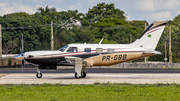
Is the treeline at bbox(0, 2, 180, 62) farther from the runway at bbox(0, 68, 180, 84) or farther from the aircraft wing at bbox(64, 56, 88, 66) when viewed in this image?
the aircraft wing at bbox(64, 56, 88, 66)

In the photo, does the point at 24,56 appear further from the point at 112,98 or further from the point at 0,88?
the point at 112,98

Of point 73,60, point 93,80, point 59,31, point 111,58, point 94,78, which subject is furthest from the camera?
point 59,31

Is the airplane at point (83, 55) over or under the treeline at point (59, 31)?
under

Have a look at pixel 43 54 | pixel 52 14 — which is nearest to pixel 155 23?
pixel 43 54

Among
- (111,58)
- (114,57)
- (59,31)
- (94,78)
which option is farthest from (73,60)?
(59,31)

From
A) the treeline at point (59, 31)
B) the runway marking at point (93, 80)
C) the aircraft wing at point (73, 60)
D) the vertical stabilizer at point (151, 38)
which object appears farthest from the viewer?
the treeline at point (59, 31)

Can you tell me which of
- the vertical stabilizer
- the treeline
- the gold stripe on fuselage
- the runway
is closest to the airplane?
the gold stripe on fuselage

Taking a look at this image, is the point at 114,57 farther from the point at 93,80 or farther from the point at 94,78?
the point at 93,80

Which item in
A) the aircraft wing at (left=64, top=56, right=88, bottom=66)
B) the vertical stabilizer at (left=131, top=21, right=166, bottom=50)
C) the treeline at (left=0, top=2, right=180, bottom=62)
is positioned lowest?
the aircraft wing at (left=64, top=56, right=88, bottom=66)

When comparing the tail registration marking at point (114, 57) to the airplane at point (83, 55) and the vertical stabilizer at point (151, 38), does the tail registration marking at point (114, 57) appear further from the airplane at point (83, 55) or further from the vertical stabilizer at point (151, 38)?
the vertical stabilizer at point (151, 38)

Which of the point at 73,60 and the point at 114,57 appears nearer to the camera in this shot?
the point at 73,60

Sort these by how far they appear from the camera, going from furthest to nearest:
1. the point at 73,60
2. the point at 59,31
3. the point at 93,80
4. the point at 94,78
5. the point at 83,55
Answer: the point at 59,31 < the point at 94,78 < the point at 83,55 < the point at 73,60 < the point at 93,80

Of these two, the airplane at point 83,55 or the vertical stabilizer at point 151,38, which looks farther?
the vertical stabilizer at point 151,38

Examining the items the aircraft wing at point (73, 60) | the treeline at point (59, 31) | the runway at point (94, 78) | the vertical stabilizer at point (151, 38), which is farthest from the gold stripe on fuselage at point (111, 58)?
the treeline at point (59, 31)
